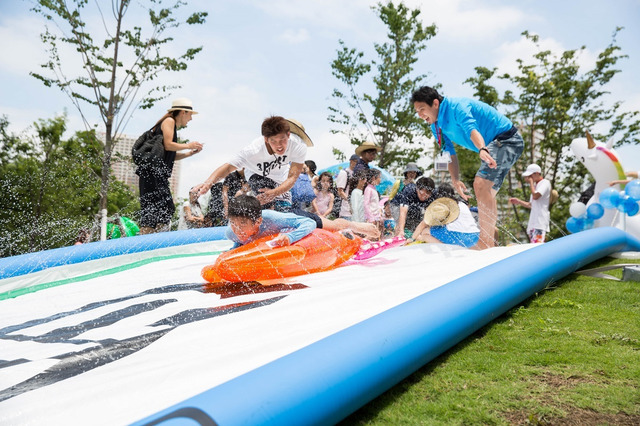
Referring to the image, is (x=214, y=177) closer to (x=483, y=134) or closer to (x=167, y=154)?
(x=167, y=154)

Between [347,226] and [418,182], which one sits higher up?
[418,182]

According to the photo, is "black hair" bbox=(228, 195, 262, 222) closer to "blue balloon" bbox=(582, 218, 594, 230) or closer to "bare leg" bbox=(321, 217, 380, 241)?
"bare leg" bbox=(321, 217, 380, 241)

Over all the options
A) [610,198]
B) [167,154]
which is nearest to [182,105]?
[167,154]

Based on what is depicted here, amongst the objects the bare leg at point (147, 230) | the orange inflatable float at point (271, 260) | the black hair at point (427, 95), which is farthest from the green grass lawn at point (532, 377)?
the bare leg at point (147, 230)

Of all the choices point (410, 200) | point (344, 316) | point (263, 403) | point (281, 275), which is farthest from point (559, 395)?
point (410, 200)

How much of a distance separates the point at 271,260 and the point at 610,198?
4490 millimetres

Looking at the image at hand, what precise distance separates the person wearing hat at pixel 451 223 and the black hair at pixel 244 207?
1.90m

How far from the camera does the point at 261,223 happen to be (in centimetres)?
331

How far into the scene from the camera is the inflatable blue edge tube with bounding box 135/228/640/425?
3.75 feet

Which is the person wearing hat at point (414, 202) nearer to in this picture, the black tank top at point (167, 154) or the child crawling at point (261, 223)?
the child crawling at point (261, 223)

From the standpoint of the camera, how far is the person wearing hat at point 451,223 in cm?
422

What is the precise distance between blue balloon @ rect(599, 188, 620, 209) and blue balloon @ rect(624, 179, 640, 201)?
0.12 m

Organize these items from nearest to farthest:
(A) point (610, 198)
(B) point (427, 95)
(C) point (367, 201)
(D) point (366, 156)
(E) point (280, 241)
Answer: (E) point (280, 241)
(B) point (427, 95)
(A) point (610, 198)
(C) point (367, 201)
(D) point (366, 156)

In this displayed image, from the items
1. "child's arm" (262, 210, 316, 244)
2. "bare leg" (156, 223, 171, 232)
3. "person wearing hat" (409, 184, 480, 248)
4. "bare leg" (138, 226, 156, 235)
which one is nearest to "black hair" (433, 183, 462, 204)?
"person wearing hat" (409, 184, 480, 248)
